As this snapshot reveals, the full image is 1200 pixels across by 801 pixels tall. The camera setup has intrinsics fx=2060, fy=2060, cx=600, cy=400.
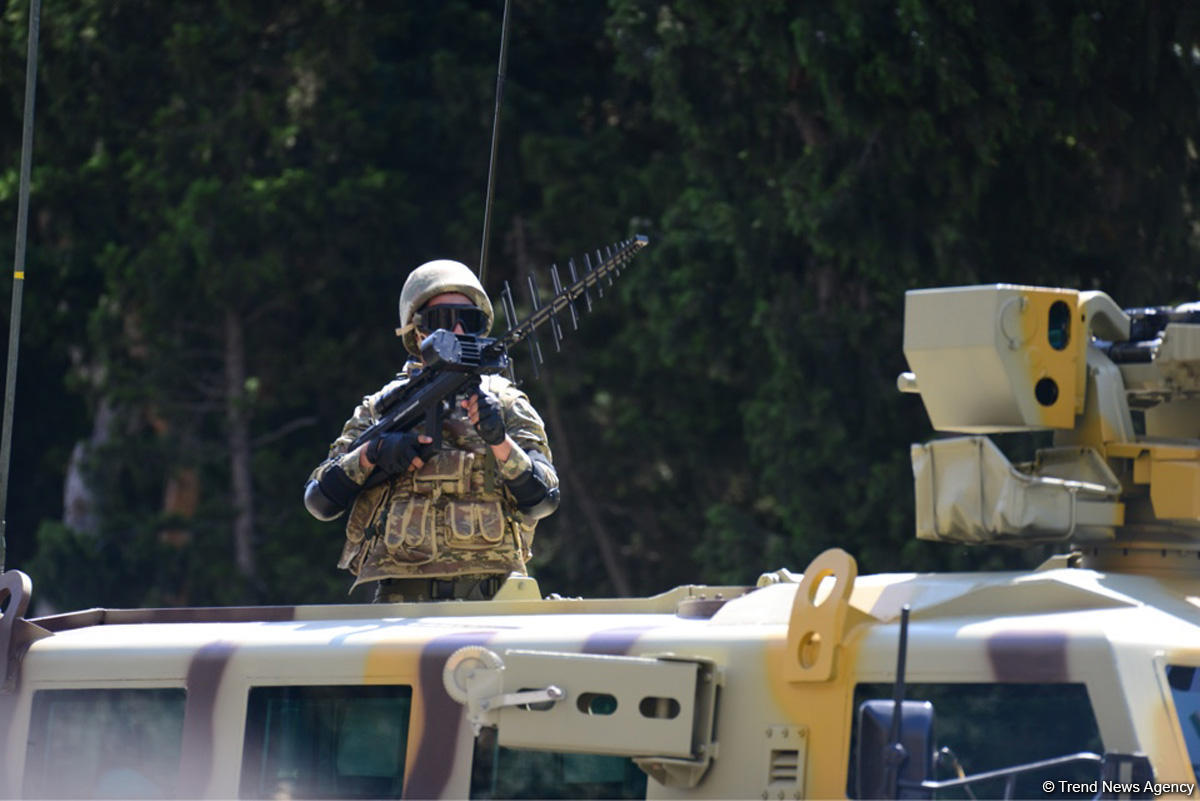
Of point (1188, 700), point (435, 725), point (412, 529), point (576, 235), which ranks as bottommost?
point (435, 725)

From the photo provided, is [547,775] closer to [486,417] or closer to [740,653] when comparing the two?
[740,653]

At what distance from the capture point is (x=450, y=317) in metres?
6.29

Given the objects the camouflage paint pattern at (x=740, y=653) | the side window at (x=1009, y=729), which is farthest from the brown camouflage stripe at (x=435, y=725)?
the side window at (x=1009, y=729)

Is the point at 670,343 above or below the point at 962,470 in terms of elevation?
above

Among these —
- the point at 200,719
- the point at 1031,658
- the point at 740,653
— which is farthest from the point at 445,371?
the point at 1031,658

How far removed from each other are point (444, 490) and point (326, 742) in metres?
1.31

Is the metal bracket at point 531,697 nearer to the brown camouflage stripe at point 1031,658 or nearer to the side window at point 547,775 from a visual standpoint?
the side window at point 547,775

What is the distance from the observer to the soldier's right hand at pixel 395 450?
5.95 metres

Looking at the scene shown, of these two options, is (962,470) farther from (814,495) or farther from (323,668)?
(814,495)

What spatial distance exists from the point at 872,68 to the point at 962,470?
7.43m

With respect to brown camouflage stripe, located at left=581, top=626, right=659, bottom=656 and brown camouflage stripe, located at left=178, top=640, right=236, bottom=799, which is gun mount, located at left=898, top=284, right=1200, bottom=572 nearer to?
brown camouflage stripe, located at left=581, top=626, right=659, bottom=656

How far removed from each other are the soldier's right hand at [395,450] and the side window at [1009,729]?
196cm

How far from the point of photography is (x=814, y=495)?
13242 mm

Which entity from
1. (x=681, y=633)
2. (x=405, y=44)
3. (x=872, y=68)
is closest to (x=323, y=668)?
(x=681, y=633)
